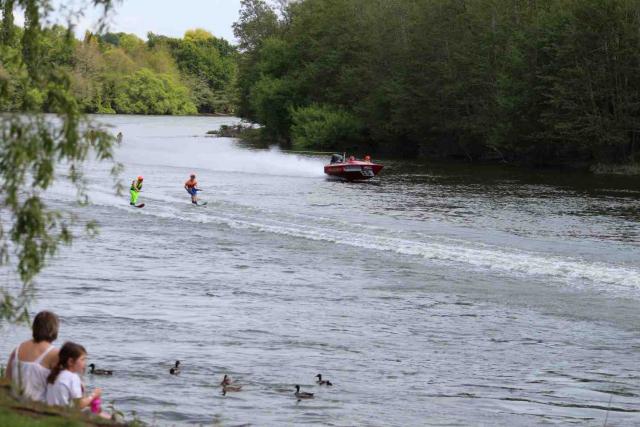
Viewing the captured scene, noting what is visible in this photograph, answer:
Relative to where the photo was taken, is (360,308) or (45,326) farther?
(360,308)

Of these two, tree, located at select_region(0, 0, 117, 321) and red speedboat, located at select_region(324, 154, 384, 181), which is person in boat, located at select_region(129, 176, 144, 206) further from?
tree, located at select_region(0, 0, 117, 321)

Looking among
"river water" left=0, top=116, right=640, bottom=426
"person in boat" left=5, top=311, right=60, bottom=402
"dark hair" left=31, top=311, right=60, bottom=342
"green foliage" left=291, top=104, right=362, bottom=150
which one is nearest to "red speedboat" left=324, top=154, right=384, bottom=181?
"river water" left=0, top=116, right=640, bottom=426

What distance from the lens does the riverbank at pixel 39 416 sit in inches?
405

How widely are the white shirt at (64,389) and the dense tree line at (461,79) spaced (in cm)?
6342

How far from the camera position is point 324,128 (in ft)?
344

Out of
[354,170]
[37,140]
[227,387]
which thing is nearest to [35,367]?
[37,140]

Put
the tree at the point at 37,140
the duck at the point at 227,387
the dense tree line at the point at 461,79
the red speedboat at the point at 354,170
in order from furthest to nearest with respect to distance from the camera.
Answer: the dense tree line at the point at 461,79
the red speedboat at the point at 354,170
the duck at the point at 227,387
the tree at the point at 37,140

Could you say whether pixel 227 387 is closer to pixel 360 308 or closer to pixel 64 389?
pixel 64 389

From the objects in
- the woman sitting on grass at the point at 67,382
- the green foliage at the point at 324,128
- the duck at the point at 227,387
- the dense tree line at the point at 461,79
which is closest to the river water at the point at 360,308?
the duck at the point at 227,387

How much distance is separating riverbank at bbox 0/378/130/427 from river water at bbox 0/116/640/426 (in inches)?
137

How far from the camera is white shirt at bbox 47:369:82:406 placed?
11.4 metres

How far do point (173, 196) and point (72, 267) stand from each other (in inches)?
843

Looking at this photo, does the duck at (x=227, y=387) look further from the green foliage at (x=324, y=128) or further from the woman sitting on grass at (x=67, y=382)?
the green foliage at (x=324, y=128)

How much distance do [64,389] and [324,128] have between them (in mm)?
94227
